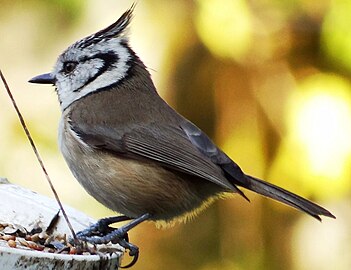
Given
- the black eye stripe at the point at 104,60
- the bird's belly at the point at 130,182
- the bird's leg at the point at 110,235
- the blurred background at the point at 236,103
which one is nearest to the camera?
the bird's leg at the point at 110,235

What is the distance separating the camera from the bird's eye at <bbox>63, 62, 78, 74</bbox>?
156 inches

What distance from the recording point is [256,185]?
12.2 ft

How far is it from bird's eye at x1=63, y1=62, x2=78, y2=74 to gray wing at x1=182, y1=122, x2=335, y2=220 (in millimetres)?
564

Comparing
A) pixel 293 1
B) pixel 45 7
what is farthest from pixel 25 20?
pixel 293 1

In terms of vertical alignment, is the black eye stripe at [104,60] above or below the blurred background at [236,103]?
above

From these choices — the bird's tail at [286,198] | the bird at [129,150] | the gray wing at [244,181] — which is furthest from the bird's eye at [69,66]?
the bird's tail at [286,198]

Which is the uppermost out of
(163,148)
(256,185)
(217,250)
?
(163,148)

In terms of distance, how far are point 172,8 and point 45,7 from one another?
2.44 ft

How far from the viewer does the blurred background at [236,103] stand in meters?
5.43

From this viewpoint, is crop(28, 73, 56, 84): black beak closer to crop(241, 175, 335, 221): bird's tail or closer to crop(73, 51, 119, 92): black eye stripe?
crop(73, 51, 119, 92): black eye stripe

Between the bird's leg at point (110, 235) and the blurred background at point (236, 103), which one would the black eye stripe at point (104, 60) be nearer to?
the bird's leg at point (110, 235)

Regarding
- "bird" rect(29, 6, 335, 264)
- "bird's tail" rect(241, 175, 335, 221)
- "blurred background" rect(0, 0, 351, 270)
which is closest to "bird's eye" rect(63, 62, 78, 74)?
"bird" rect(29, 6, 335, 264)

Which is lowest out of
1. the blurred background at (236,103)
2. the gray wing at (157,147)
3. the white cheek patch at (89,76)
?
the blurred background at (236,103)

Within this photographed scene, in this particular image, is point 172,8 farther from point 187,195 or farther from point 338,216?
point 187,195
